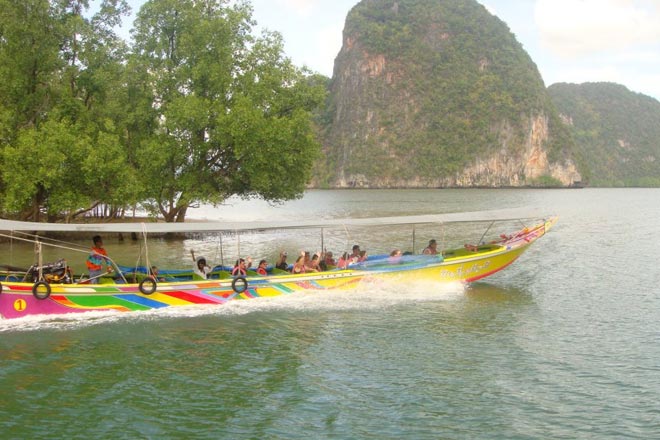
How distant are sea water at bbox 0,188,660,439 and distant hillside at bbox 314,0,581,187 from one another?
164029mm

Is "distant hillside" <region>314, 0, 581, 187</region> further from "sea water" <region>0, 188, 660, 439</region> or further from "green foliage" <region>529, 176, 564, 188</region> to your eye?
"sea water" <region>0, 188, 660, 439</region>

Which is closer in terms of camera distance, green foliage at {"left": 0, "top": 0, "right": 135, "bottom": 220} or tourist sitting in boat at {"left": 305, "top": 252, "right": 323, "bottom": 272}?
tourist sitting in boat at {"left": 305, "top": 252, "right": 323, "bottom": 272}

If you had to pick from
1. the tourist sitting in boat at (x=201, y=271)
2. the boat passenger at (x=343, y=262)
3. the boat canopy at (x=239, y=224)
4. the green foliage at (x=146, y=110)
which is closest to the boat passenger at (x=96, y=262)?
the boat canopy at (x=239, y=224)

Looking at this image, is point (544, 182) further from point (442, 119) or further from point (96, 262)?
point (96, 262)

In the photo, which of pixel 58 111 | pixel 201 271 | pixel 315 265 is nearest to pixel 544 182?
pixel 58 111

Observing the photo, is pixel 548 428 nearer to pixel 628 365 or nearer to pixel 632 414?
pixel 632 414

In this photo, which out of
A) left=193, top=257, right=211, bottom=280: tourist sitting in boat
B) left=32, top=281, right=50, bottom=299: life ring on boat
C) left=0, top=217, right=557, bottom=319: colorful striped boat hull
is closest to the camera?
left=32, top=281, right=50, bottom=299: life ring on boat

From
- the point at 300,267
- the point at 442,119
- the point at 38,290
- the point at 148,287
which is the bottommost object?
the point at 148,287

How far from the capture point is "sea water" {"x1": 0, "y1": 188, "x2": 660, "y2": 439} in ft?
31.3

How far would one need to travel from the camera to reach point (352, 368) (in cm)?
1198

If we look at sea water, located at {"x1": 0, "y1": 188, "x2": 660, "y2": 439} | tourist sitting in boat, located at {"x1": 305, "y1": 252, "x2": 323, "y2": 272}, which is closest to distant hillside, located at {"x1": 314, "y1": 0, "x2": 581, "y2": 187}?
tourist sitting in boat, located at {"x1": 305, "y1": 252, "x2": 323, "y2": 272}

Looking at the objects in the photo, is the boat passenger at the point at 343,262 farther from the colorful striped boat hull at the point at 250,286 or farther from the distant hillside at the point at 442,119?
the distant hillside at the point at 442,119

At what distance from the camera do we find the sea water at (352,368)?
9.53 meters

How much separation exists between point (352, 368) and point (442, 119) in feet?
594
